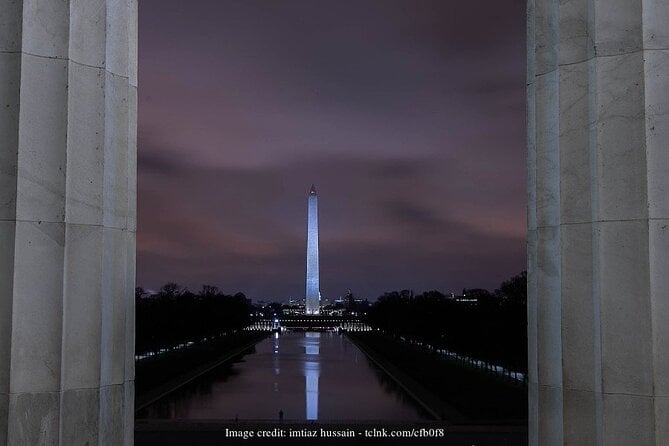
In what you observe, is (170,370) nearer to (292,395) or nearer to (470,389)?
(292,395)

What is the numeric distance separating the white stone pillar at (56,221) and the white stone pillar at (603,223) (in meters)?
4.41

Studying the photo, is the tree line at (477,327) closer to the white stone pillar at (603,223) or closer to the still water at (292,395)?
the still water at (292,395)

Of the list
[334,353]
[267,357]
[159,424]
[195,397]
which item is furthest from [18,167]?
[334,353]

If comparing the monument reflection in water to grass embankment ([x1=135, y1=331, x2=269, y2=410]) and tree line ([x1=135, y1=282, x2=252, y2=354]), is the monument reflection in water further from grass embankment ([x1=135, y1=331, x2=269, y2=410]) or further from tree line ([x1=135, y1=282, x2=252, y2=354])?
tree line ([x1=135, y1=282, x2=252, y2=354])

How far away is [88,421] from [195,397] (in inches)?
1468

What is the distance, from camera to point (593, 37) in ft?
24.7

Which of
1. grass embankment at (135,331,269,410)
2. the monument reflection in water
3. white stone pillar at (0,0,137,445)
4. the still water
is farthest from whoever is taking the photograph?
grass embankment at (135,331,269,410)

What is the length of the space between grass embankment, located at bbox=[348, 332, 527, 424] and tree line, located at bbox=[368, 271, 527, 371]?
2165 mm

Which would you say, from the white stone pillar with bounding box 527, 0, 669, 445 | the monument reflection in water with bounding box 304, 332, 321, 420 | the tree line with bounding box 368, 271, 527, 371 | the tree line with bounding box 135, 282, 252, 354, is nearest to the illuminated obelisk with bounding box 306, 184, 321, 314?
the tree line with bounding box 135, 282, 252, 354

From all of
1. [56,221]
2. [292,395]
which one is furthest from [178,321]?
[56,221]

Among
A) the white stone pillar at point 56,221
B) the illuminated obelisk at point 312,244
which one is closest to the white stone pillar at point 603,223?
the white stone pillar at point 56,221

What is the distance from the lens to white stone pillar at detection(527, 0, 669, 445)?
7164 mm

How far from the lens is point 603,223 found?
7367 mm

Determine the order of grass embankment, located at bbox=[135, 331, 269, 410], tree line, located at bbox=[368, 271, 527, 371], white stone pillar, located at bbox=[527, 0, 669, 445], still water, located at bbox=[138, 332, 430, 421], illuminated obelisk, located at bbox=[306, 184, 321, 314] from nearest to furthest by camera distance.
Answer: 1. white stone pillar, located at bbox=[527, 0, 669, 445]
2. still water, located at bbox=[138, 332, 430, 421]
3. grass embankment, located at bbox=[135, 331, 269, 410]
4. tree line, located at bbox=[368, 271, 527, 371]
5. illuminated obelisk, located at bbox=[306, 184, 321, 314]
